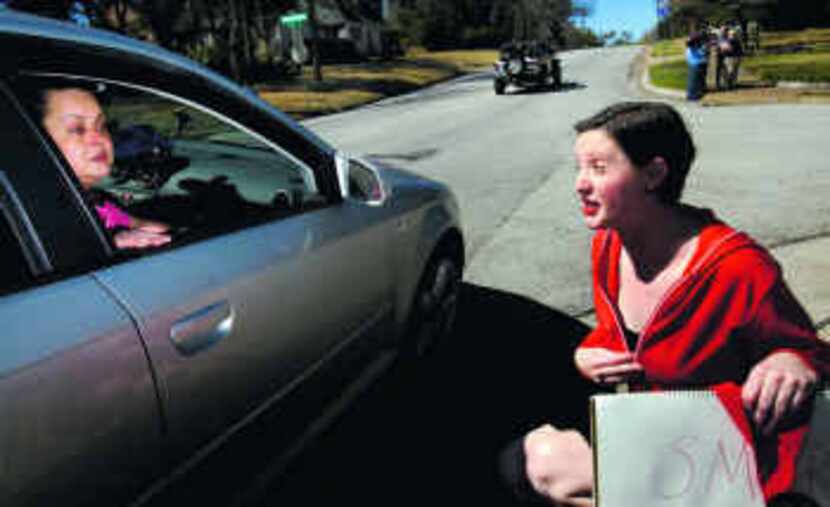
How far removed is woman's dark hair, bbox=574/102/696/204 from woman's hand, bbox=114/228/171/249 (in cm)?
127

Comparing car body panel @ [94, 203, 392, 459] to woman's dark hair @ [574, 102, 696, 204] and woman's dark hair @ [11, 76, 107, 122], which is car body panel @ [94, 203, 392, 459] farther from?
woman's dark hair @ [574, 102, 696, 204]

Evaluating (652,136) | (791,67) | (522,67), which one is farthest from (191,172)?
(791,67)

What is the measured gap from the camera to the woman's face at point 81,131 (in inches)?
68.9

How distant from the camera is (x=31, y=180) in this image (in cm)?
151

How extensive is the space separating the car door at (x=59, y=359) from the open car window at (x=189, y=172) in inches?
15.9

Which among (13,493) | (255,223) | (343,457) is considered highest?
(255,223)

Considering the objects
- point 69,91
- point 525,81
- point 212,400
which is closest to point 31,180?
point 69,91

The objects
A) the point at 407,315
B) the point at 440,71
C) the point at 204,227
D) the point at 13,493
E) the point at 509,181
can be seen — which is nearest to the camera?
the point at 13,493

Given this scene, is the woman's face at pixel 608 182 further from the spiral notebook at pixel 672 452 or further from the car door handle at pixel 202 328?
the car door handle at pixel 202 328

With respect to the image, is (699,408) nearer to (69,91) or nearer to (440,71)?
(69,91)

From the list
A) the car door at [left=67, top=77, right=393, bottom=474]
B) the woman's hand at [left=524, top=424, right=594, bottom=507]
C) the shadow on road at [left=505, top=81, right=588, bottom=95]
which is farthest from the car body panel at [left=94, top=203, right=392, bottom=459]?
the shadow on road at [left=505, top=81, right=588, bottom=95]

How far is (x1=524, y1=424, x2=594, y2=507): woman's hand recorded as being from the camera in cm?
192

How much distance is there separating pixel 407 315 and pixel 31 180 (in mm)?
1766

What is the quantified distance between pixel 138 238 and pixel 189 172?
91 centimetres
